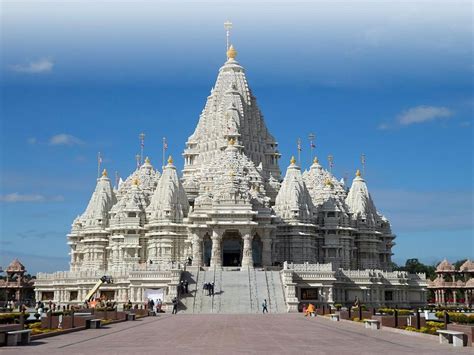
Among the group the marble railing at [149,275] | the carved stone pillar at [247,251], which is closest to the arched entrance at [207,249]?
the carved stone pillar at [247,251]

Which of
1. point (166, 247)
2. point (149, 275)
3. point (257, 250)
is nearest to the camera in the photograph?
point (149, 275)

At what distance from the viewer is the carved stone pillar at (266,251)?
3120 inches

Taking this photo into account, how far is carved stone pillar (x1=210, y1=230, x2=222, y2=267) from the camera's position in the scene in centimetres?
7594

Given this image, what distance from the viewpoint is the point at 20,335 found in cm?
2803

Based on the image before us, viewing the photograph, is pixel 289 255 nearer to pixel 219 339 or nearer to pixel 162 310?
pixel 162 310

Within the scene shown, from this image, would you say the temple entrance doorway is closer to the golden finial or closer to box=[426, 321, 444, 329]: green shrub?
the golden finial

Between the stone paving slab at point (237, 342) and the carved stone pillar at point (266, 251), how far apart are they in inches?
1682

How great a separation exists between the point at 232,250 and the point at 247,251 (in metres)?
8.25

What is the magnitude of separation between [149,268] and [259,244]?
16.9 metres

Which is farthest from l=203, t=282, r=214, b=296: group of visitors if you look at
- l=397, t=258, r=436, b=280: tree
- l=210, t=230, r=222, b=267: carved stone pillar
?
l=397, t=258, r=436, b=280: tree

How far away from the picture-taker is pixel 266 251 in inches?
3137

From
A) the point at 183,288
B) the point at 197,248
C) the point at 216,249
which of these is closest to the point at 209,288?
the point at 183,288

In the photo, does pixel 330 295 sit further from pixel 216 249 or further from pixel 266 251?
pixel 216 249

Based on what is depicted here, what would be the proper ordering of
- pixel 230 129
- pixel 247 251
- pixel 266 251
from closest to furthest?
1. pixel 247 251
2. pixel 266 251
3. pixel 230 129
